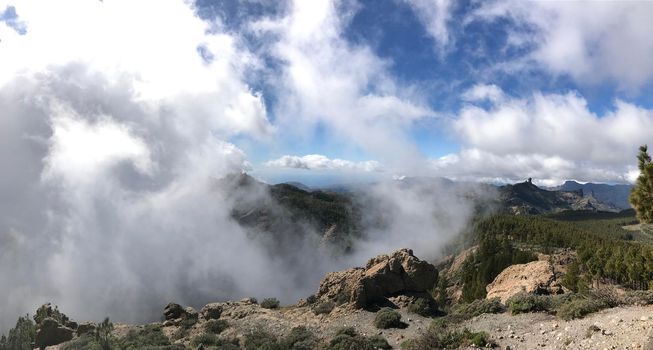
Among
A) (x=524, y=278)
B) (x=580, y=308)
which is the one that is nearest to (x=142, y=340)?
(x=580, y=308)

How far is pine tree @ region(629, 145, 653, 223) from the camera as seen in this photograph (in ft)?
72.8

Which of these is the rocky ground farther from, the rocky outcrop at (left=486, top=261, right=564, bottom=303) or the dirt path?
the rocky outcrop at (left=486, top=261, right=564, bottom=303)

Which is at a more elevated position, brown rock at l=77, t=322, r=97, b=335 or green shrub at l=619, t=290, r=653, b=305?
brown rock at l=77, t=322, r=97, b=335

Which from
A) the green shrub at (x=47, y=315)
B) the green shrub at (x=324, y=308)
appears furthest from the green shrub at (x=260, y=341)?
the green shrub at (x=47, y=315)

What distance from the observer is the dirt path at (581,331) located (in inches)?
661

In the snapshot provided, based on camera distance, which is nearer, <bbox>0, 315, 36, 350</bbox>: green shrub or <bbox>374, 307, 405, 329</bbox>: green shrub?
<bbox>374, 307, 405, 329</bbox>: green shrub

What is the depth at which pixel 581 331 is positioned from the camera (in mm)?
18891

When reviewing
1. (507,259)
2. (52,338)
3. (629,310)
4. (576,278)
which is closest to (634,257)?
(576,278)

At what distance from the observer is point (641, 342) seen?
16.0m

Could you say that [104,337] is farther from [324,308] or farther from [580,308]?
[580,308]

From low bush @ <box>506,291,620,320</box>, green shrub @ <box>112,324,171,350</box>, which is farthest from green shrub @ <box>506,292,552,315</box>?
green shrub @ <box>112,324,171,350</box>

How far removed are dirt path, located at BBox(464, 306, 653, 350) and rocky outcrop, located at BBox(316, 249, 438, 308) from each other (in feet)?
46.6

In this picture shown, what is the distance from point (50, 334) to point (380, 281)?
3621 centimetres

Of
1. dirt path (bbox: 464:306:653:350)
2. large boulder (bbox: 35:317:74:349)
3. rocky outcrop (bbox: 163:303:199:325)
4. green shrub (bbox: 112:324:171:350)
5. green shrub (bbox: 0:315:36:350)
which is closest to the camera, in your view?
dirt path (bbox: 464:306:653:350)
